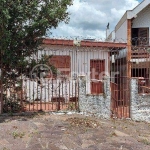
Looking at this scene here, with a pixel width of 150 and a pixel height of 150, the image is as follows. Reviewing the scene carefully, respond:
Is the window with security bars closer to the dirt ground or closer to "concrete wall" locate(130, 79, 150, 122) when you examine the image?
"concrete wall" locate(130, 79, 150, 122)

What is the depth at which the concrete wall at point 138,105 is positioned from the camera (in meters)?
9.70

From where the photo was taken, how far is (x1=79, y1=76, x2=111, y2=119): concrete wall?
368 inches

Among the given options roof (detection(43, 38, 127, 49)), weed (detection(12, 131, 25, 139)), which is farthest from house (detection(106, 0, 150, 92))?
weed (detection(12, 131, 25, 139))

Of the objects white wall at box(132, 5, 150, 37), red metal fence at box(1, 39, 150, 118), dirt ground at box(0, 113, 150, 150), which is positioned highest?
white wall at box(132, 5, 150, 37)

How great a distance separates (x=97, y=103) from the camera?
943cm

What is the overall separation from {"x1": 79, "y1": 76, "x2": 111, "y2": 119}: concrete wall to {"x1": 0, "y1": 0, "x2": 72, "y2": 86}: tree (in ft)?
7.80

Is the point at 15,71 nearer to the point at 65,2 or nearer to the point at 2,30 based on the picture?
the point at 2,30

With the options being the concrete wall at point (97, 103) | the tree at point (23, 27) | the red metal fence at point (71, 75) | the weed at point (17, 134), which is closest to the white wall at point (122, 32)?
the red metal fence at point (71, 75)

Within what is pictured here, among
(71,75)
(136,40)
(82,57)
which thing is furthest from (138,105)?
(136,40)

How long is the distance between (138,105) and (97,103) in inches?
63.9

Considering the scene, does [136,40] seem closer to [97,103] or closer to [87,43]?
[87,43]

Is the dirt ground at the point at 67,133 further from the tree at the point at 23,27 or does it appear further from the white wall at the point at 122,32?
the white wall at the point at 122,32

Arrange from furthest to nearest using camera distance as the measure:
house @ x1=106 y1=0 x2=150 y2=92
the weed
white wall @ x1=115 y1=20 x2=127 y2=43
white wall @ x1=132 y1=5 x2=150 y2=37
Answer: white wall @ x1=132 y1=5 x2=150 y2=37 → white wall @ x1=115 y1=20 x2=127 y2=43 → house @ x1=106 y1=0 x2=150 y2=92 → the weed

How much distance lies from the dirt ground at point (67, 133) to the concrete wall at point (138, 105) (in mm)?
610
